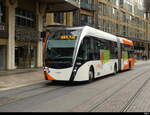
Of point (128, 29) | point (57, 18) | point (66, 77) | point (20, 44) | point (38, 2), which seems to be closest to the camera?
point (66, 77)

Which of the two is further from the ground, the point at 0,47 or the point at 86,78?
the point at 0,47

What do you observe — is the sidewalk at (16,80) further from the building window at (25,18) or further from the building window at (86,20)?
the building window at (86,20)

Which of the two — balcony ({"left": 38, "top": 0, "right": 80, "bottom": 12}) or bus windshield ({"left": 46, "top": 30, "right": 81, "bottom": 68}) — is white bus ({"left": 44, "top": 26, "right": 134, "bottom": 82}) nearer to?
bus windshield ({"left": 46, "top": 30, "right": 81, "bottom": 68})

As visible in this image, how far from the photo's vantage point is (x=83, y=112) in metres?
6.92

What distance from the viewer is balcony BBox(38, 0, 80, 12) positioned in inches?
1043

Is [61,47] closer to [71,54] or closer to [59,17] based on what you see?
[71,54]

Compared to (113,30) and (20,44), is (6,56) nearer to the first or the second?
(20,44)

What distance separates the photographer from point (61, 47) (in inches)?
518

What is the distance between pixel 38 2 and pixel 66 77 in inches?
645

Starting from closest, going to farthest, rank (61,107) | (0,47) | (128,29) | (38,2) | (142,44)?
(61,107), (0,47), (38,2), (128,29), (142,44)

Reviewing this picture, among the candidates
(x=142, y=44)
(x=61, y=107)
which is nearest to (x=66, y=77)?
(x=61, y=107)

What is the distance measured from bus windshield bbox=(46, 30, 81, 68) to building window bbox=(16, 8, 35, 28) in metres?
11.6

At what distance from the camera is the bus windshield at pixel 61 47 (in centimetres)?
1289

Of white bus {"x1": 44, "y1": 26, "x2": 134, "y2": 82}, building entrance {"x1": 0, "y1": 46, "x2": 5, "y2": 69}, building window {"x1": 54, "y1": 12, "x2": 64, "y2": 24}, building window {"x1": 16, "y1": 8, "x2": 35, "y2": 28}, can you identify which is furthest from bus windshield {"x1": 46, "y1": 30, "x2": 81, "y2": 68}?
building window {"x1": 54, "y1": 12, "x2": 64, "y2": 24}
